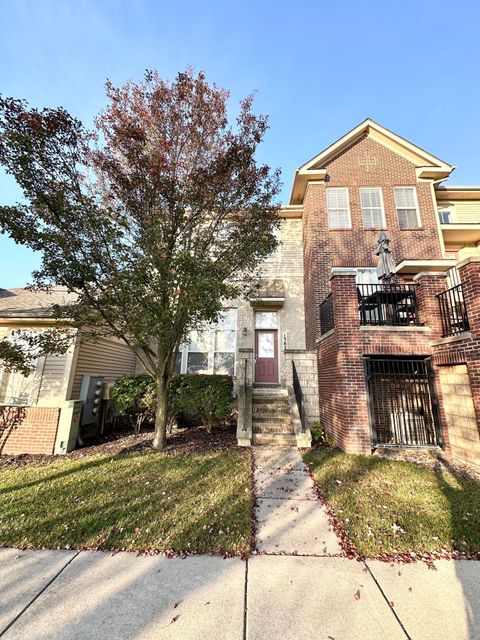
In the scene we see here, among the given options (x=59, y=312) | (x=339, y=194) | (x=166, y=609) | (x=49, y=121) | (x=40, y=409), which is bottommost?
(x=166, y=609)

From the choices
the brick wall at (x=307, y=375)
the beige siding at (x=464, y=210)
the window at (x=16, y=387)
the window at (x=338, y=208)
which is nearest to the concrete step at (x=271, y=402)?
the brick wall at (x=307, y=375)

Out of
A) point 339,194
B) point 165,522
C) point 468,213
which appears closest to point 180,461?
point 165,522

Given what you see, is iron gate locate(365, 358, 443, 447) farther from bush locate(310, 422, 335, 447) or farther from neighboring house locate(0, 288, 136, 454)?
neighboring house locate(0, 288, 136, 454)

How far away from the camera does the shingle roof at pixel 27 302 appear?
25.0 feet

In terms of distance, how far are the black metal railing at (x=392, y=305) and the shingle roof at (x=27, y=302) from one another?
7889mm

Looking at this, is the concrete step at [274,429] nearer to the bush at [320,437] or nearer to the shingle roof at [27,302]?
the bush at [320,437]

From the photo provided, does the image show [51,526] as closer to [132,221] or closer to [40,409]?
[40,409]

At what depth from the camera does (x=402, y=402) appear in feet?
22.6

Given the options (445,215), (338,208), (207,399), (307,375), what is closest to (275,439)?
(207,399)

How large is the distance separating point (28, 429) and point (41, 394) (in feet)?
2.83

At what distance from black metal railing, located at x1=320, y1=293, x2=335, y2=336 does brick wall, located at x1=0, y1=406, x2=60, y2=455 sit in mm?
7710

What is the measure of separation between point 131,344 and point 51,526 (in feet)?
12.7

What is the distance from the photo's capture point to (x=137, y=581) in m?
2.52

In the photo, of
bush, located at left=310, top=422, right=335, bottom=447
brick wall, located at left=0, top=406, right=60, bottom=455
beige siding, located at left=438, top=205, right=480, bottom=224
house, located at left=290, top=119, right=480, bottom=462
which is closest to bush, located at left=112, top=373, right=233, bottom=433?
brick wall, located at left=0, top=406, right=60, bottom=455
